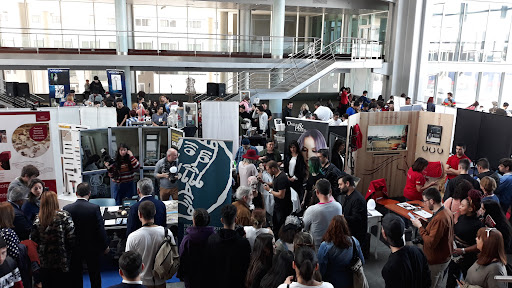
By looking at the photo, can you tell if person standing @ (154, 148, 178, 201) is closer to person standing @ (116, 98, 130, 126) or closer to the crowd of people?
the crowd of people

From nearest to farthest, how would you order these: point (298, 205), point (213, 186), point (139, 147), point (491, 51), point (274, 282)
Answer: point (274, 282)
point (213, 186)
point (298, 205)
point (139, 147)
point (491, 51)

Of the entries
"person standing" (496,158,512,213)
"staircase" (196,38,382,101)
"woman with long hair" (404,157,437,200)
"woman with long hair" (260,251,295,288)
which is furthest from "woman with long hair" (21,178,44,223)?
"staircase" (196,38,382,101)

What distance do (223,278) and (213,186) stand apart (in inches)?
70.3

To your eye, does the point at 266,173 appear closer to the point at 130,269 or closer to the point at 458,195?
the point at 458,195

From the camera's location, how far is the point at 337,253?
408 centimetres

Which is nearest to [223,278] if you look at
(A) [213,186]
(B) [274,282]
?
(B) [274,282]

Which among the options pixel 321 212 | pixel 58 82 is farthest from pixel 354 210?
pixel 58 82

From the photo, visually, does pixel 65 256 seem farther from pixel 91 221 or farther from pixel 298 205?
pixel 298 205

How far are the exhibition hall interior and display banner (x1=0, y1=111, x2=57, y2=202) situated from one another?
0.02 metres

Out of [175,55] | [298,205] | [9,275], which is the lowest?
[298,205]

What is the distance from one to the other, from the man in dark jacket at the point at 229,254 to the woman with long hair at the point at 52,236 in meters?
1.73

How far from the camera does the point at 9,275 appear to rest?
12.5 ft

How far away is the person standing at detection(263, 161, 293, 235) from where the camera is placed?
6.30m

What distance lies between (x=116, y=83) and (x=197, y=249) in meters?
12.7
